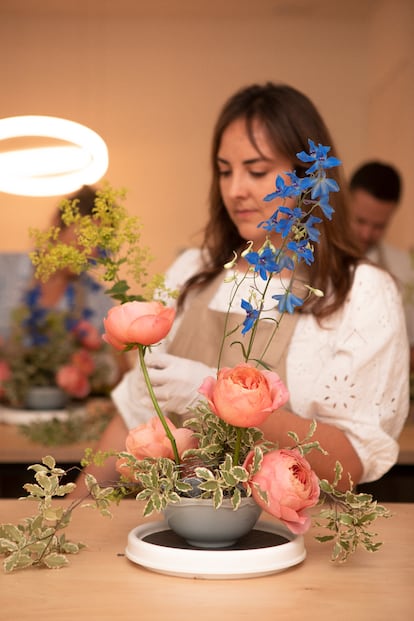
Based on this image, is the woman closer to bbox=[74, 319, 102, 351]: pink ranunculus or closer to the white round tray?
the white round tray

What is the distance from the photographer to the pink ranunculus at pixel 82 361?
320 centimetres

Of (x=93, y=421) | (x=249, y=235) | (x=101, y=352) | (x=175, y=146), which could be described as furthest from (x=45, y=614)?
(x=175, y=146)

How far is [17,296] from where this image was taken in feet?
18.7

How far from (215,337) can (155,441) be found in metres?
0.85

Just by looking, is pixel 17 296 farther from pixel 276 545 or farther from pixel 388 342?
pixel 276 545

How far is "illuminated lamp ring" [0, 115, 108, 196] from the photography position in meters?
1.40

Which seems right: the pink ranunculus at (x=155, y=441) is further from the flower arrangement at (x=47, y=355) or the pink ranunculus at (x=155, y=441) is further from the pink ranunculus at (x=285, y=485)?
the flower arrangement at (x=47, y=355)

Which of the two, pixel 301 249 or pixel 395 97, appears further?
pixel 395 97

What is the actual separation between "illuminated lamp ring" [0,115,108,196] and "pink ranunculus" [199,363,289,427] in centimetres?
43

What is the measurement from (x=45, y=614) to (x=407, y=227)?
4.87 m

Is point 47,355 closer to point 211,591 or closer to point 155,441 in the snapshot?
point 155,441

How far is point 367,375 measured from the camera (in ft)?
6.15

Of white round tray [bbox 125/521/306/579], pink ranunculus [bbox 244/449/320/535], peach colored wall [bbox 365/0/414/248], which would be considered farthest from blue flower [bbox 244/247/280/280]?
peach colored wall [bbox 365/0/414/248]

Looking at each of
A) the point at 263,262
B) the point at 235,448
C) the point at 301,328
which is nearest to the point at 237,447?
the point at 235,448
